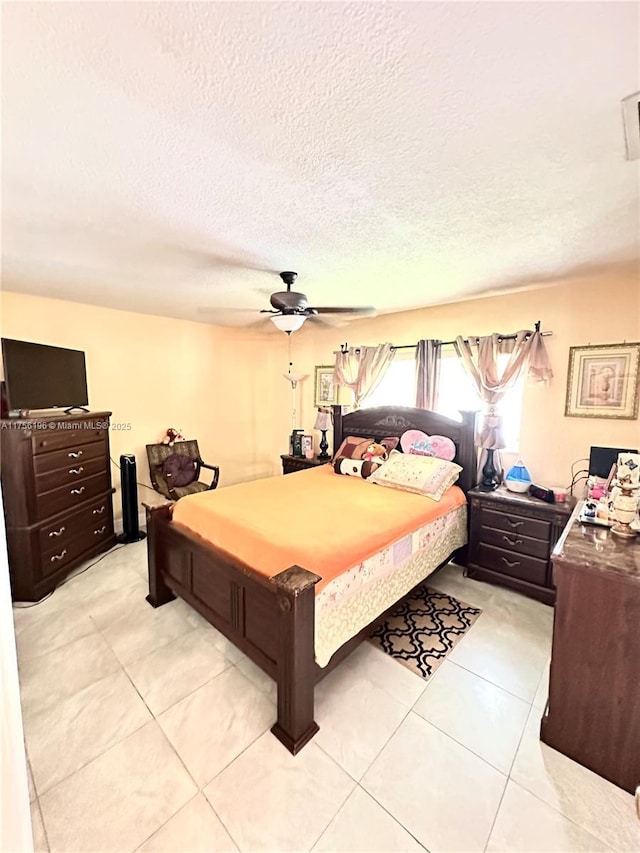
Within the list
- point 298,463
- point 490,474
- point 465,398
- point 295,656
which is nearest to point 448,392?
point 465,398

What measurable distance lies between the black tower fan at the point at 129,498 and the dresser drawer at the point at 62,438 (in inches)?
15.1

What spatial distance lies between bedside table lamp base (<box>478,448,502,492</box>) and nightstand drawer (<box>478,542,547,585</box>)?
54 centimetres

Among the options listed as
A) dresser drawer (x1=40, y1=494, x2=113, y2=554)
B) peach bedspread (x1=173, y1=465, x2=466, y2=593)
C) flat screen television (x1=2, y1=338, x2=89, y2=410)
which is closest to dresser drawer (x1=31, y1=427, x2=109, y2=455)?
flat screen television (x1=2, y1=338, x2=89, y2=410)

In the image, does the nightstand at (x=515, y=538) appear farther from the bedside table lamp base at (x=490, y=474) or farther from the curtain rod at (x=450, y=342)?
the curtain rod at (x=450, y=342)

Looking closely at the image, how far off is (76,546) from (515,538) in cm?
363

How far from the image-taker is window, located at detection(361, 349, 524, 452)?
321cm

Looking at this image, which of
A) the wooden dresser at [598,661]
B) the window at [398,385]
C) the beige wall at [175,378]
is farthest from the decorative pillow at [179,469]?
the wooden dresser at [598,661]

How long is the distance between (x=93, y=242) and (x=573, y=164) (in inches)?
94.3

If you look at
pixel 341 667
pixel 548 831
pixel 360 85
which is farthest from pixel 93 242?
pixel 548 831

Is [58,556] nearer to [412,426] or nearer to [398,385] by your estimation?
[412,426]

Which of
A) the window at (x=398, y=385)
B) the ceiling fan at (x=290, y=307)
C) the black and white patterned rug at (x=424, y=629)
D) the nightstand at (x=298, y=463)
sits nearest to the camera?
the black and white patterned rug at (x=424, y=629)

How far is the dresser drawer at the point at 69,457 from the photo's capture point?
266 cm

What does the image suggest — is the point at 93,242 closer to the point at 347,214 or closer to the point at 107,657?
the point at 347,214

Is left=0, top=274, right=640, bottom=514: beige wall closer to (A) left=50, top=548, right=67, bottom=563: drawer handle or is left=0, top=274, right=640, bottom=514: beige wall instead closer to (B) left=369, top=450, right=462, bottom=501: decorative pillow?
(B) left=369, top=450, right=462, bottom=501: decorative pillow
